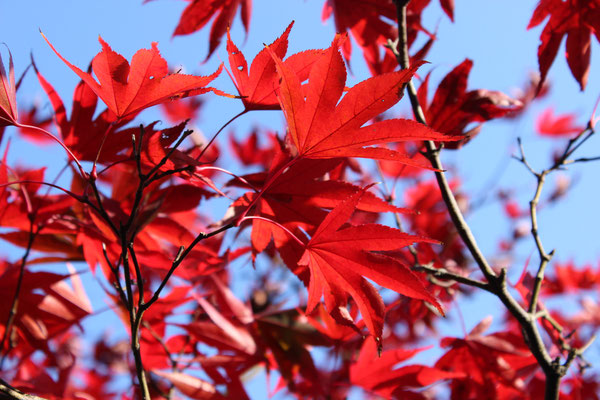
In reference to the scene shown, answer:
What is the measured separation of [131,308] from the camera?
0.52 m

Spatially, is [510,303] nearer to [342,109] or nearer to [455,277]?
[455,277]

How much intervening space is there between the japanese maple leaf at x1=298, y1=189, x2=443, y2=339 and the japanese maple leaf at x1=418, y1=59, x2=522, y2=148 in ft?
1.13

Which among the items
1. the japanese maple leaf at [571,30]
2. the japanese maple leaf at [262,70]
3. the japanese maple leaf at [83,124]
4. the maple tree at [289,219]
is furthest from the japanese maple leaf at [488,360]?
the japanese maple leaf at [83,124]

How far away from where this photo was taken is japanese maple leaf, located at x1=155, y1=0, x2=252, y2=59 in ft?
3.07

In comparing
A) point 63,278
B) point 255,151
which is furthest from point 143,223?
point 255,151

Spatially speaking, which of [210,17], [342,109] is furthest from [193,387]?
[210,17]

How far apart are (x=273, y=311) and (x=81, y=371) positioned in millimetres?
1533

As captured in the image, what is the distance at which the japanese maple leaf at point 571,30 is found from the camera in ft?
2.65

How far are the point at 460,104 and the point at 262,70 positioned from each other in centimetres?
39

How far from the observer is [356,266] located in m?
0.56

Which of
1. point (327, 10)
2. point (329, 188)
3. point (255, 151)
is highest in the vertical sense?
point (327, 10)

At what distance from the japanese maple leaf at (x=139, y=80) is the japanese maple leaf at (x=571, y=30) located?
1.97 feet

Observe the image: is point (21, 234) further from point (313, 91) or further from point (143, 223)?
point (313, 91)

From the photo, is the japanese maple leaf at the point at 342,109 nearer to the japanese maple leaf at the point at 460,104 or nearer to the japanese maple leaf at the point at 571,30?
the japanese maple leaf at the point at 460,104
